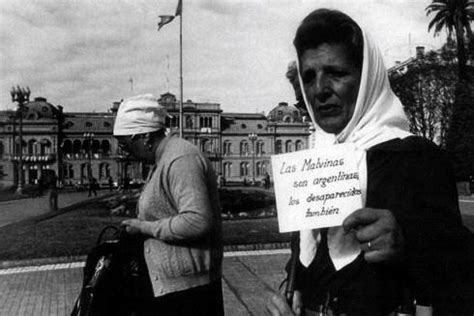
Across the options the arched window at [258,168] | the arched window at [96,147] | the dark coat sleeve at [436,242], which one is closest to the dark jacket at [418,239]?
the dark coat sleeve at [436,242]

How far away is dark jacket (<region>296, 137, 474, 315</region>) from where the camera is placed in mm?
1082

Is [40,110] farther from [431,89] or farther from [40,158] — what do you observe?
[431,89]

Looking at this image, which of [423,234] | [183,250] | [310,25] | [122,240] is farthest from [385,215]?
[122,240]

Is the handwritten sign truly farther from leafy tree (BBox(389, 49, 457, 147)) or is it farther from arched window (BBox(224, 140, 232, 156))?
arched window (BBox(224, 140, 232, 156))

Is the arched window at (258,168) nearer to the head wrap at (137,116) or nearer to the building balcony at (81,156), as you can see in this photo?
the building balcony at (81,156)

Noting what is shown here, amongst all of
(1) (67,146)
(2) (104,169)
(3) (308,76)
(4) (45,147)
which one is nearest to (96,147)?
(2) (104,169)

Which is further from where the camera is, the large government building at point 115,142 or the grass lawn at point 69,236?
the large government building at point 115,142

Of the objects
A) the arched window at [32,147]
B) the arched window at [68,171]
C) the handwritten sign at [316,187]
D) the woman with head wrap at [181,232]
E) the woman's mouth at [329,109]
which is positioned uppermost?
the arched window at [32,147]

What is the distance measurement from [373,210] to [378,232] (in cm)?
4

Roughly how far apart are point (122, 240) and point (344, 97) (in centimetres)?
179

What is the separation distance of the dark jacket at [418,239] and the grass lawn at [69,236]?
25.1ft

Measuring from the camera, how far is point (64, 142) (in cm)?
7419

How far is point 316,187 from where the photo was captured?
123 centimetres

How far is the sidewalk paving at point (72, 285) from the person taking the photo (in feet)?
17.7
